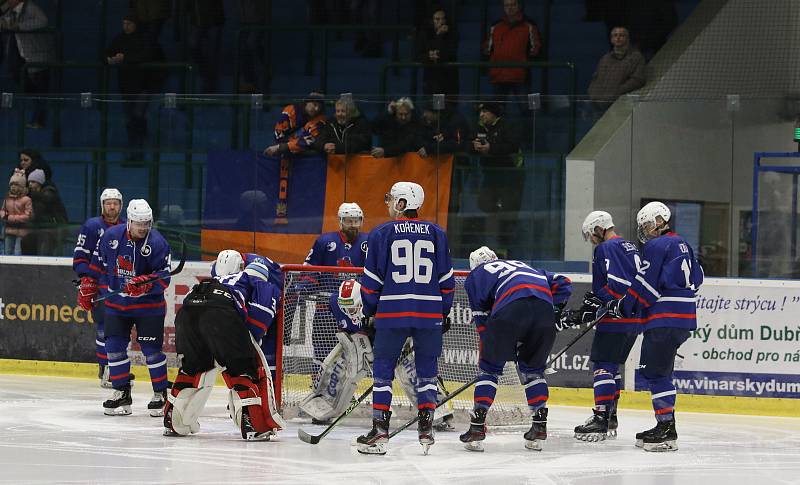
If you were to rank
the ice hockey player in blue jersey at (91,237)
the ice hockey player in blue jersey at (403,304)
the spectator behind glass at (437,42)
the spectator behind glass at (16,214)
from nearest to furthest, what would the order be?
the ice hockey player in blue jersey at (403,304) → the ice hockey player in blue jersey at (91,237) → the spectator behind glass at (16,214) → the spectator behind glass at (437,42)

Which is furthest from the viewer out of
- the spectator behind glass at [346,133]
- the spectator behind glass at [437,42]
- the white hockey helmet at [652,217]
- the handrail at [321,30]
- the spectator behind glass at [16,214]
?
the handrail at [321,30]

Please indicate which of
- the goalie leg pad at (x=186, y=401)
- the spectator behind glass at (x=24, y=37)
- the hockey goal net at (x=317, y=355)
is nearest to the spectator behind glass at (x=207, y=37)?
the spectator behind glass at (x=24, y=37)

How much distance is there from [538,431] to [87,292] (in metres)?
3.03

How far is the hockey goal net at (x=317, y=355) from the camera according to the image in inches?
306

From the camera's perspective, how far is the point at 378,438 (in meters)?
6.60

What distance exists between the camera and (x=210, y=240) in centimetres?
973

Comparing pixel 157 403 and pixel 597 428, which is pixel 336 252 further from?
pixel 597 428

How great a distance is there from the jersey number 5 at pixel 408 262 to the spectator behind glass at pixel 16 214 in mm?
4498

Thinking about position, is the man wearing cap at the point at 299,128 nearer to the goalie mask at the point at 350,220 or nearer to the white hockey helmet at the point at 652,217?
the goalie mask at the point at 350,220

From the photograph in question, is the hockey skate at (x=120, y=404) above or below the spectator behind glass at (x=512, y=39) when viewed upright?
below

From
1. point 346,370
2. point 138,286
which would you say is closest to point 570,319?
point 346,370

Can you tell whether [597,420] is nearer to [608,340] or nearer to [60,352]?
[608,340]

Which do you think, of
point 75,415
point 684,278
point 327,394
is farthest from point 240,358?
point 684,278

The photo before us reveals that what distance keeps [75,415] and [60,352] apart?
2.07 metres
